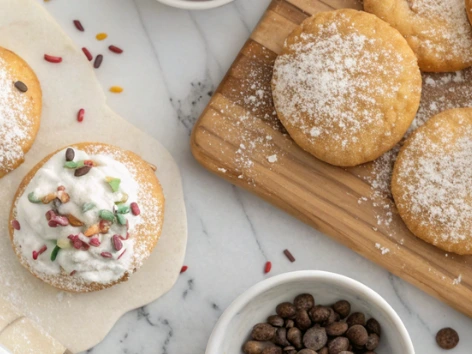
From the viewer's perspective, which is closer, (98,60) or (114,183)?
(114,183)

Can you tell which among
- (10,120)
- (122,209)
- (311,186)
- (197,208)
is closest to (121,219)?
(122,209)

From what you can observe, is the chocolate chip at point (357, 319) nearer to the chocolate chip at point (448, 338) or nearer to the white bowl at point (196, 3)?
the chocolate chip at point (448, 338)

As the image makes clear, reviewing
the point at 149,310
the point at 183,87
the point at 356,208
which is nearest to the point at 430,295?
the point at 356,208

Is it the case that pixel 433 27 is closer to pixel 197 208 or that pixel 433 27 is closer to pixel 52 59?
pixel 197 208

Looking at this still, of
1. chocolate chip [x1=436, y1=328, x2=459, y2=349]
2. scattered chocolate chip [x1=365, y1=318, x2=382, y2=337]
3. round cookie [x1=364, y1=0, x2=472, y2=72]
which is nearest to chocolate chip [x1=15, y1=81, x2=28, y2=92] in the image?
round cookie [x1=364, y1=0, x2=472, y2=72]

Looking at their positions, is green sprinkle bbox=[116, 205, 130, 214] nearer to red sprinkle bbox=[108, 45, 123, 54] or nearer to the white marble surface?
the white marble surface

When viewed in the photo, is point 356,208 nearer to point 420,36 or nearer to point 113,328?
point 420,36

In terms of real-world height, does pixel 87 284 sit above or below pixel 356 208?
below
